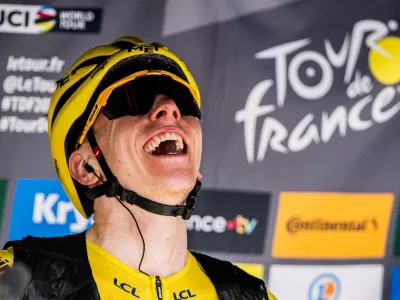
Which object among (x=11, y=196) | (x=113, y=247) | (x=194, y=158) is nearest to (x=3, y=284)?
(x=113, y=247)

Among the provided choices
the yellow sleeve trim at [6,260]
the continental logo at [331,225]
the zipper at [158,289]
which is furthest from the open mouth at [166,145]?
the continental logo at [331,225]

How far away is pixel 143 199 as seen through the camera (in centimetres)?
242

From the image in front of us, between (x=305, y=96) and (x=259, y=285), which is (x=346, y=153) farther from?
(x=259, y=285)

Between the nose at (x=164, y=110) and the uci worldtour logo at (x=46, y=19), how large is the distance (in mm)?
1478

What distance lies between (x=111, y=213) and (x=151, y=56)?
Answer: 47 centimetres

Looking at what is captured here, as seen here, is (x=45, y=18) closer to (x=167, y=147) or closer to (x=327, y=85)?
(x=327, y=85)

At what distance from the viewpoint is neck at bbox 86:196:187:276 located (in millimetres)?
2449

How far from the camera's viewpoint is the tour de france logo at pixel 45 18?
3828mm

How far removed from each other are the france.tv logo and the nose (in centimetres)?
150

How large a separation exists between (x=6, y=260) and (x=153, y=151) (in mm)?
499

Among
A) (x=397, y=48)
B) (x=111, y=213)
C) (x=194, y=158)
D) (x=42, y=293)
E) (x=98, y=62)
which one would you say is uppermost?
(x=397, y=48)

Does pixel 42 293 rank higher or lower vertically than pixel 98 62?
lower

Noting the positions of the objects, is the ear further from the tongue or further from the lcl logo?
the lcl logo

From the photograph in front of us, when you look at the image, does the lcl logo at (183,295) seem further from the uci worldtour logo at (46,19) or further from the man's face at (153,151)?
the uci worldtour logo at (46,19)
